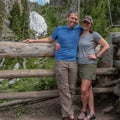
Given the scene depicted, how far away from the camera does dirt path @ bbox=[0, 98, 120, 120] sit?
6.27m

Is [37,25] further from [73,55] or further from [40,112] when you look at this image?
[73,55]

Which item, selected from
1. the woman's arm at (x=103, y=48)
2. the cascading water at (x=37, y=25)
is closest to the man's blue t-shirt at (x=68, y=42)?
the woman's arm at (x=103, y=48)

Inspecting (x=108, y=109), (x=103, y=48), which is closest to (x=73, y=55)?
(x=103, y=48)

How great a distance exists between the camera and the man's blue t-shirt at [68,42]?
231 inches

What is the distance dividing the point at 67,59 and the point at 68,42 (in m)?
0.25

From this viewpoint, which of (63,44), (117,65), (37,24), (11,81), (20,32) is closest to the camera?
(63,44)

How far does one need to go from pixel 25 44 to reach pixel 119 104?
5.72 feet

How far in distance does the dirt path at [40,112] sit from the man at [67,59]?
0.43 metres

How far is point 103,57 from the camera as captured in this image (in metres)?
6.53

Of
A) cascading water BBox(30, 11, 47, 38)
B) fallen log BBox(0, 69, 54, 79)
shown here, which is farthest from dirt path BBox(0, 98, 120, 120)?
cascading water BBox(30, 11, 47, 38)

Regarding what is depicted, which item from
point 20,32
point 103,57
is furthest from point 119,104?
point 20,32

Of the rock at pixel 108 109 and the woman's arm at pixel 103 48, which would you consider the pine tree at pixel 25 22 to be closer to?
the rock at pixel 108 109

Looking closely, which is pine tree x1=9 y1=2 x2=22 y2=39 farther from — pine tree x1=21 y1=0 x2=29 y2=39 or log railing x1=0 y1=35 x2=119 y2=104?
log railing x1=0 y1=35 x2=119 y2=104

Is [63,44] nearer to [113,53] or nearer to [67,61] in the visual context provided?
[67,61]
